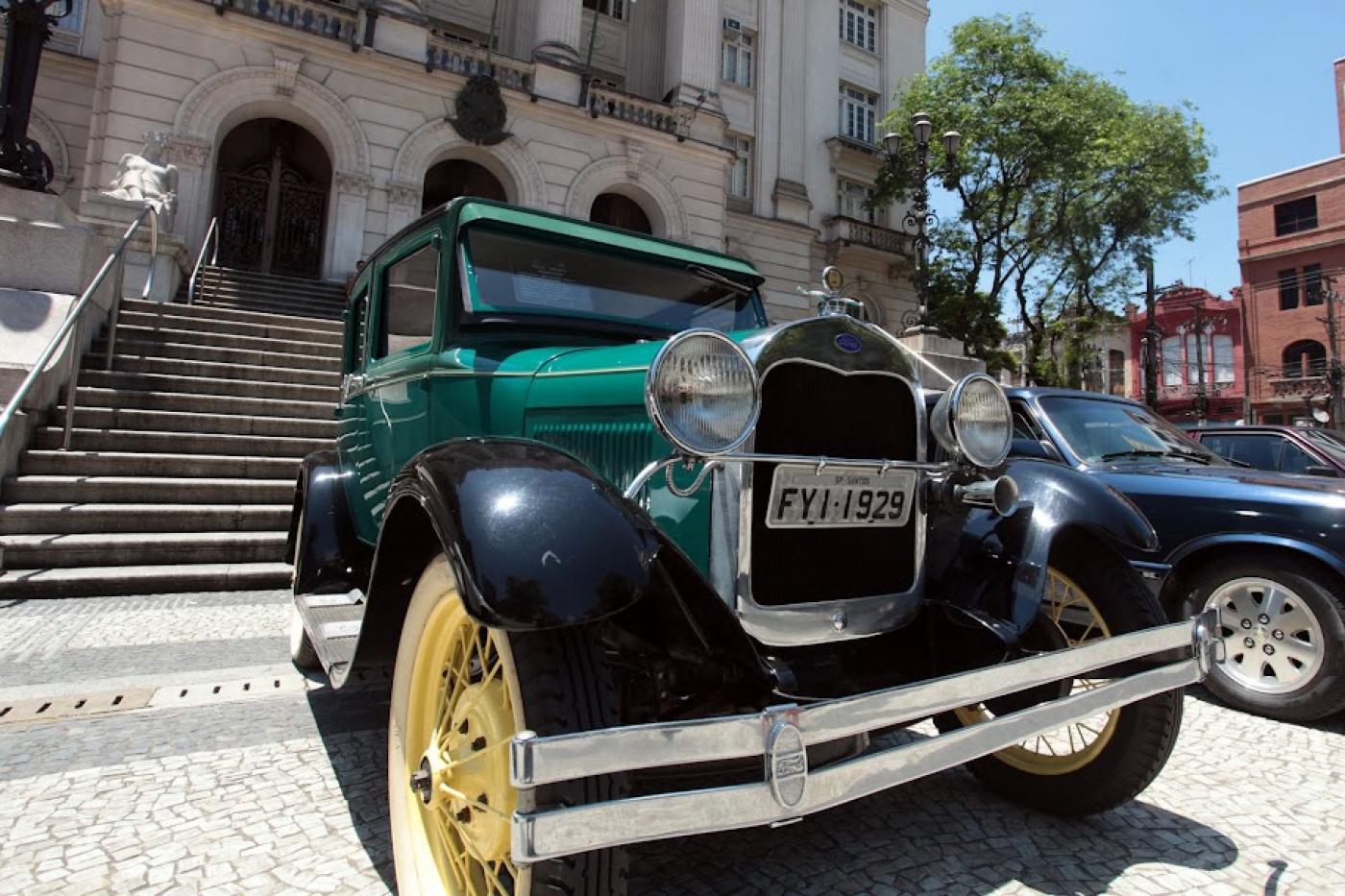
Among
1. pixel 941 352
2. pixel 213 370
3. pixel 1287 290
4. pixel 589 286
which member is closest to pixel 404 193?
pixel 213 370

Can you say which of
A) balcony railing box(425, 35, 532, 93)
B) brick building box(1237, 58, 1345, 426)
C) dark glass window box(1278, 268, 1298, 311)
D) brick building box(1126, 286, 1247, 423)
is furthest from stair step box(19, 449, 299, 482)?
dark glass window box(1278, 268, 1298, 311)

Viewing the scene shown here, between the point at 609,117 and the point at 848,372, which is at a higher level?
the point at 609,117

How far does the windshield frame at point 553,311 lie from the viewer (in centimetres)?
268

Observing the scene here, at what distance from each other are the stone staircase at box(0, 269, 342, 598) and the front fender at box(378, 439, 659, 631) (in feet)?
15.4

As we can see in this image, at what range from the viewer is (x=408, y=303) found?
121 inches

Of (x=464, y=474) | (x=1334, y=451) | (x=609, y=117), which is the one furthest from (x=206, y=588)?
(x=609, y=117)

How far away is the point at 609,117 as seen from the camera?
16.5 m

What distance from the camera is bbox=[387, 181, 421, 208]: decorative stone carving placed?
46.7 ft

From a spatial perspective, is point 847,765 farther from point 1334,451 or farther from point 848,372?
point 1334,451

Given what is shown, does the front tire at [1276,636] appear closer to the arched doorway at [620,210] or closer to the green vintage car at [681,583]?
the green vintage car at [681,583]

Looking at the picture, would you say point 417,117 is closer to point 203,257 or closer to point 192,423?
point 203,257

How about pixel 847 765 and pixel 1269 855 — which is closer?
pixel 847 765

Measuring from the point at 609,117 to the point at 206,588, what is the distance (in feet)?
47.0

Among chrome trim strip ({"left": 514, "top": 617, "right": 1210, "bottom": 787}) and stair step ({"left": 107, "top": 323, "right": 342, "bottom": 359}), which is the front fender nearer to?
chrome trim strip ({"left": 514, "top": 617, "right": 1210, "bottom": 787})
